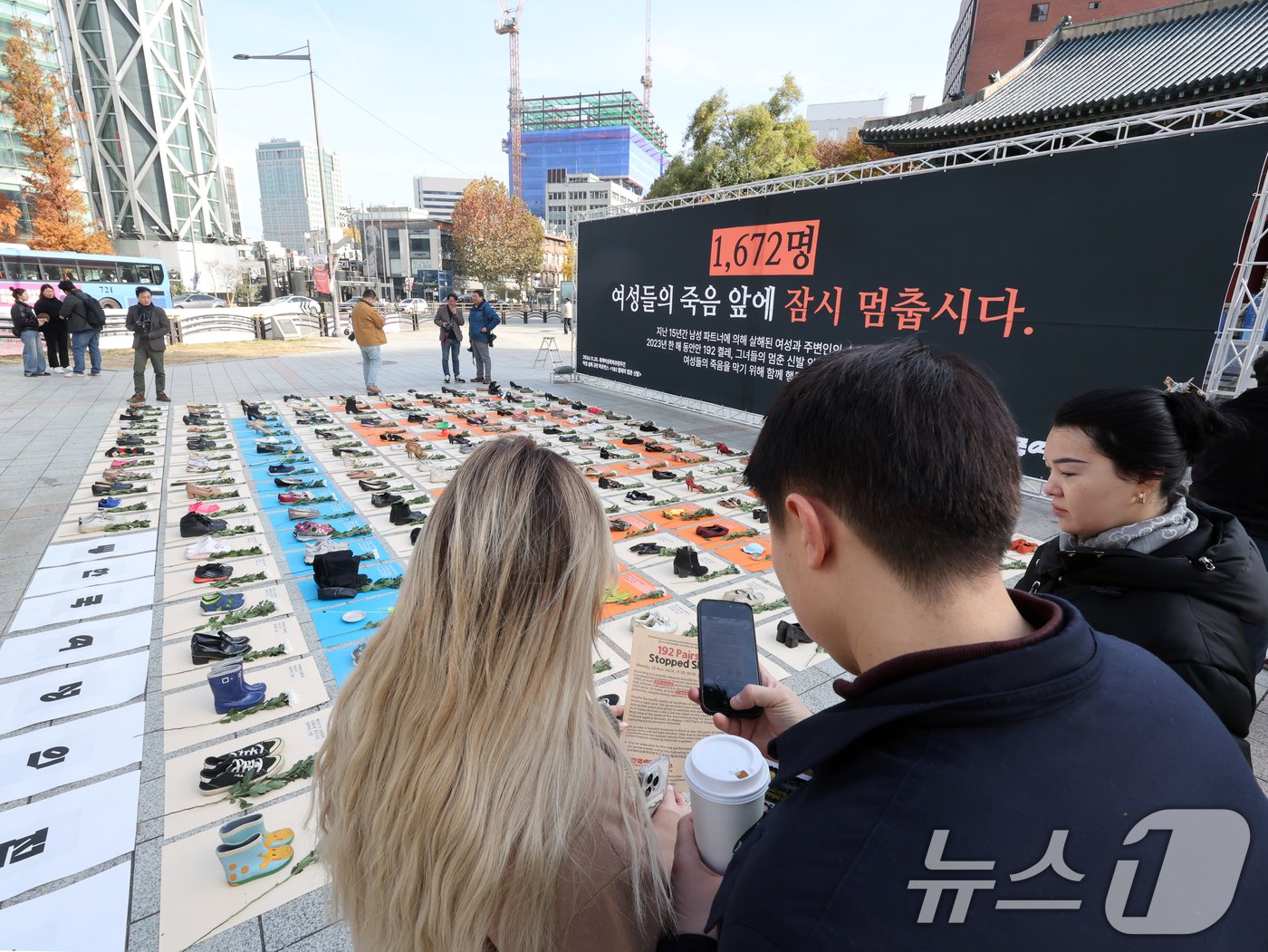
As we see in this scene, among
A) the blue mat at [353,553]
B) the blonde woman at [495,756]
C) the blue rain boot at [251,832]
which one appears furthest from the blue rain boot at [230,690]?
the blonde woman at [495,756]

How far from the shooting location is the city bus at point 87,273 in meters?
18.7

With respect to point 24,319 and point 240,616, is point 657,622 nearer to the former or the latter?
point 240,616

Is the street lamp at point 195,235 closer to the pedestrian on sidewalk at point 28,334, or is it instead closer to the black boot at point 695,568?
the pedestrian on sidewalk at point 28,334

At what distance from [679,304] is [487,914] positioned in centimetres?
959

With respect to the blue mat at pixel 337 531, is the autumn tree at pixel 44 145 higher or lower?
higher

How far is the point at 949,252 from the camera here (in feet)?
21.0

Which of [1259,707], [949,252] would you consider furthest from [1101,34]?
[1259,707]

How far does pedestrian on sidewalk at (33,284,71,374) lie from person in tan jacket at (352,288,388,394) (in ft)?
19.1

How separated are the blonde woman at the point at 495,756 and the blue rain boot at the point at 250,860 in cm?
124

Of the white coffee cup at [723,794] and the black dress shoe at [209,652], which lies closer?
the white coffee cup at [723,794]

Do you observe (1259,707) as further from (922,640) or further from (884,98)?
(884,98)

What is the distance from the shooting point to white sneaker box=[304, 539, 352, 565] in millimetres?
4445

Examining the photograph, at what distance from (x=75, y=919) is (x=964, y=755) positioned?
263cm

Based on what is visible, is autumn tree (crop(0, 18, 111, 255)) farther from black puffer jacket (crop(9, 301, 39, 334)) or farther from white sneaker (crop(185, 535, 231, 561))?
white sneaker (crop(185, 535, 231, 561))
